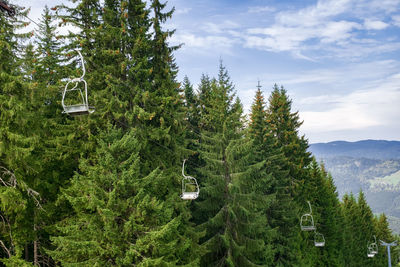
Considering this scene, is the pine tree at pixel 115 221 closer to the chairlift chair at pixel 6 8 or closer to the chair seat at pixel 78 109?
the chair seat at pixel 78 109

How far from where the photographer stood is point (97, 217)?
12500mm

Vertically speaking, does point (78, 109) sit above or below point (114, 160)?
above

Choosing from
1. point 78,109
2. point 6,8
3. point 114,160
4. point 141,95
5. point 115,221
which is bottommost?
point 115,221

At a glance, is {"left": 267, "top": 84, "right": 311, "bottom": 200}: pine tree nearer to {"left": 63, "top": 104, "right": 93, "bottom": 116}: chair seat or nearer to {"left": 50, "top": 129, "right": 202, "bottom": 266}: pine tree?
{"left": 50, "top": 129, "right": 202, "bottom": 266}: pine tree

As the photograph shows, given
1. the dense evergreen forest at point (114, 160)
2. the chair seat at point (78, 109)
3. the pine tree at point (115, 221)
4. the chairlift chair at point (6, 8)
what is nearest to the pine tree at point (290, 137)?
the dense evergreen forest at point (114, 160)

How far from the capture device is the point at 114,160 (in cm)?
1286

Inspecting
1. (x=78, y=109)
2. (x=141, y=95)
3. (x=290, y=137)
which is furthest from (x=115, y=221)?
(x=290, y=137)

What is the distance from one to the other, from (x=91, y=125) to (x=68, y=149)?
4.71ft

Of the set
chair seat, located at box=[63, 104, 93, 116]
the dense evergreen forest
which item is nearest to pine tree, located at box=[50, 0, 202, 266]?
the dense evergreen forest

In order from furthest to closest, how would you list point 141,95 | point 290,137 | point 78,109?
1. point 290,137
2. point 141,95
3. point 78,109

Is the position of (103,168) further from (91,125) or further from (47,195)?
(47,195)

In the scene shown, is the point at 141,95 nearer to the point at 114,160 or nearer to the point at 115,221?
the point at 114,160

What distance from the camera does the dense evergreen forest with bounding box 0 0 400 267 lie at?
1238cm

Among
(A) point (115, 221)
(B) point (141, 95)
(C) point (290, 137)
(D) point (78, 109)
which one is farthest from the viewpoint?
(C) point (290, 137)
